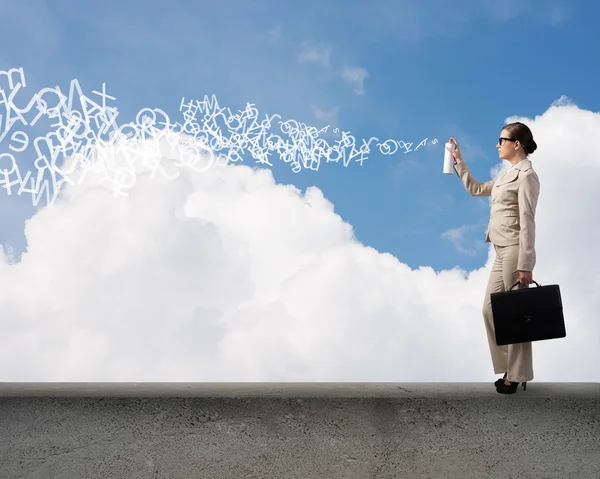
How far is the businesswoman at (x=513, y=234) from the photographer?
351cm

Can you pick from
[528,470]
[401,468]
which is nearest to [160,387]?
[401,468]

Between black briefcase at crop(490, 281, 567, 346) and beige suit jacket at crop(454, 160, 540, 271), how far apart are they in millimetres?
159

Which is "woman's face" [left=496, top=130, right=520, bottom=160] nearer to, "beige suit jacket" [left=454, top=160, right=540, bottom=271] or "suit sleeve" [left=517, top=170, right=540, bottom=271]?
"beige suit jacket" [left=454, top=160, right=540, bottom=271]

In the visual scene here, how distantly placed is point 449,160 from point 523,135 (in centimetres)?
52

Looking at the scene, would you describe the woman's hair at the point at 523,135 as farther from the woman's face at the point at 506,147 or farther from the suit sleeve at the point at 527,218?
the suit sleeve at the point at 527,218

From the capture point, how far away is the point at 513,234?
3.61m

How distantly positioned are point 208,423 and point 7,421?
47.4 inches

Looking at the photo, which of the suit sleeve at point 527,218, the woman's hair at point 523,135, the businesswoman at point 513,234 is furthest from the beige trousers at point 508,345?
the woman's hair at point 523,135

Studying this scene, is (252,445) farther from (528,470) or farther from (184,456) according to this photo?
(528,470)

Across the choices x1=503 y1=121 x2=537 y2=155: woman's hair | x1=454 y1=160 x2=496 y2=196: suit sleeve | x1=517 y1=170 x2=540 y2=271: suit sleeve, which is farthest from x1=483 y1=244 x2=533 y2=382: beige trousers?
x1=503 y1=121 x2=537 y2=155: woman's hair

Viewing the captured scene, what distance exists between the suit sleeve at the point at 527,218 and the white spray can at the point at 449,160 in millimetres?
606

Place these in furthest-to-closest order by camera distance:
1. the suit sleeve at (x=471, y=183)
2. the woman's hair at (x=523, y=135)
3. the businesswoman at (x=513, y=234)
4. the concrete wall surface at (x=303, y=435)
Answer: the suit sleeve at (x=471, y=183) < the woman's hair at (x=523, y=135) < the businesswoman at (x=513, y=234) < the concrete wall surface at (x=303, y=435)

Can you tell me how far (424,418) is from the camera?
3.48 m

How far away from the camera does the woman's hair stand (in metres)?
3.77
